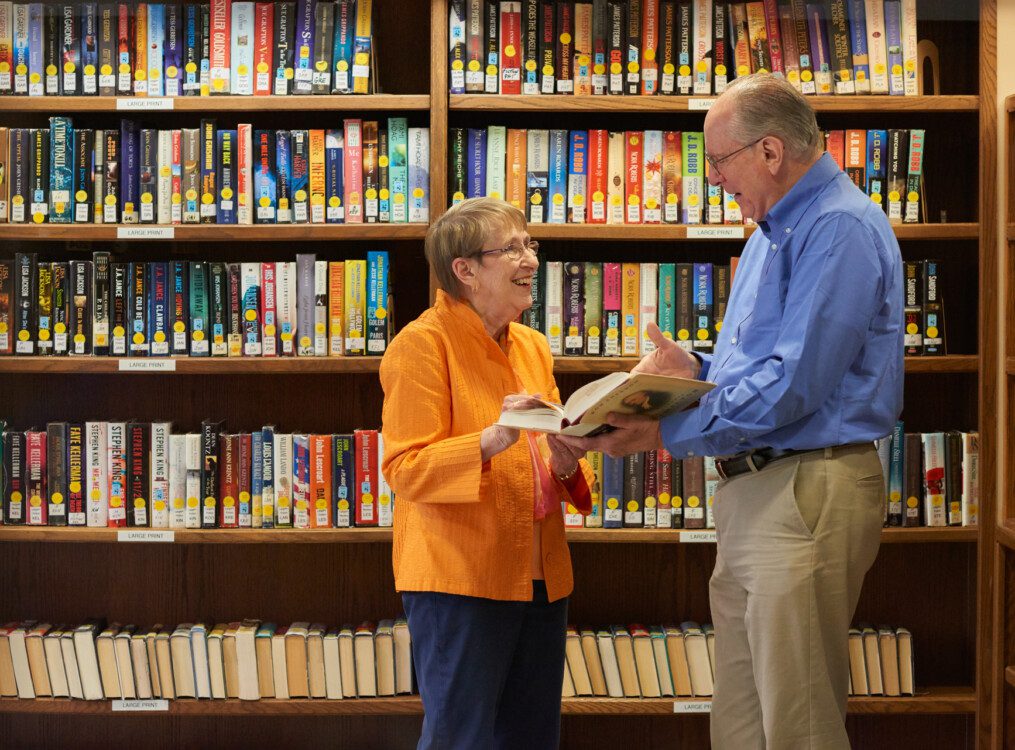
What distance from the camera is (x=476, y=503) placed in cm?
210

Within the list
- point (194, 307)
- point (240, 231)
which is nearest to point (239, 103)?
point (240, 231)

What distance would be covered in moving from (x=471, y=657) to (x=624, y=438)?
1.73ft

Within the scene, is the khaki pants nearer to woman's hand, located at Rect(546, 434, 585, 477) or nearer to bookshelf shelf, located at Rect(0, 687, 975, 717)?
woman's hand, located at Rect(546, 434, 585, 477)

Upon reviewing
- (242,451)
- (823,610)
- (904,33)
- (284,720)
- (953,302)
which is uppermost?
(904,33)

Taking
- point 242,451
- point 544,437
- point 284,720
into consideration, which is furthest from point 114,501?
point 544,437

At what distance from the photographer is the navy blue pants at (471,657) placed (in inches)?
80.8

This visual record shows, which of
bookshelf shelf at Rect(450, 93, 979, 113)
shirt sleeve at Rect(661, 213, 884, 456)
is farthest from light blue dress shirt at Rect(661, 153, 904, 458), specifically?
bookshelf shelf at Rect(450, 93, 979, 113)

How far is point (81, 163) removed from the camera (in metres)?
2.97

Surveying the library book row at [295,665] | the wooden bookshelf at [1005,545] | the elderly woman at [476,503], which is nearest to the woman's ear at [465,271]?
the elderly woman at [476,503]

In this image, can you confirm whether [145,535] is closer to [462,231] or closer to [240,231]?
[240,231]

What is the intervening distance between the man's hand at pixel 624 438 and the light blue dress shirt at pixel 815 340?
0.06 metres

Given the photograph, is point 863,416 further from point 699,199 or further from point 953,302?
point 953,302

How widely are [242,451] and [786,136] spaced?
1741 mm

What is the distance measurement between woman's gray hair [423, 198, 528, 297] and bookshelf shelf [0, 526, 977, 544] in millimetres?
1009
